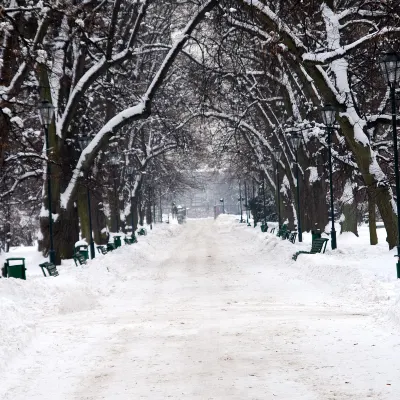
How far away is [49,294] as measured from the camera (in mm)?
14727

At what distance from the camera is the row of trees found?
16.4 m

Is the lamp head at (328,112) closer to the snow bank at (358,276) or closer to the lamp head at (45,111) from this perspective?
the snow bank at (358,276)

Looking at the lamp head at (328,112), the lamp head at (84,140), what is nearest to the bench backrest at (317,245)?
the lamp head at (328,112)

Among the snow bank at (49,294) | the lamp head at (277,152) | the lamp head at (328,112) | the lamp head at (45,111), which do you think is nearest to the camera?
the snow bank at (49,294)

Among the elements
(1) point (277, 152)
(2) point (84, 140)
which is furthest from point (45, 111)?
(1) point (277, 152)

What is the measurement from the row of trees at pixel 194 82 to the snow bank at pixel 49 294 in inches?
103

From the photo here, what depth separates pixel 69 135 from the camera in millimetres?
27109

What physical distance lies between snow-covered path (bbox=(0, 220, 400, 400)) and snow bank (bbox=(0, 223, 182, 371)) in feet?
1.02

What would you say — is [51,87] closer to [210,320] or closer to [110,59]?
[110,59]

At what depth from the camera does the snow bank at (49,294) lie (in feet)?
31.2

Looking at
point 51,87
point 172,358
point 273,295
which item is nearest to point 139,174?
point 51,87

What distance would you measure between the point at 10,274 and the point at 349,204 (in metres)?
18.8

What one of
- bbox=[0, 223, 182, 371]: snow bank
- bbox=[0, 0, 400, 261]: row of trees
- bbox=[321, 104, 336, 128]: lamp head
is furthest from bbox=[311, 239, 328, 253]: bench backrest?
bbox=[0, 223, 182, 371]: snow bank

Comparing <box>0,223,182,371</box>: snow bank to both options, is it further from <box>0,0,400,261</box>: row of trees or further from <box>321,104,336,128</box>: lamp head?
<box>321,104,336,128</box>: lamp head
